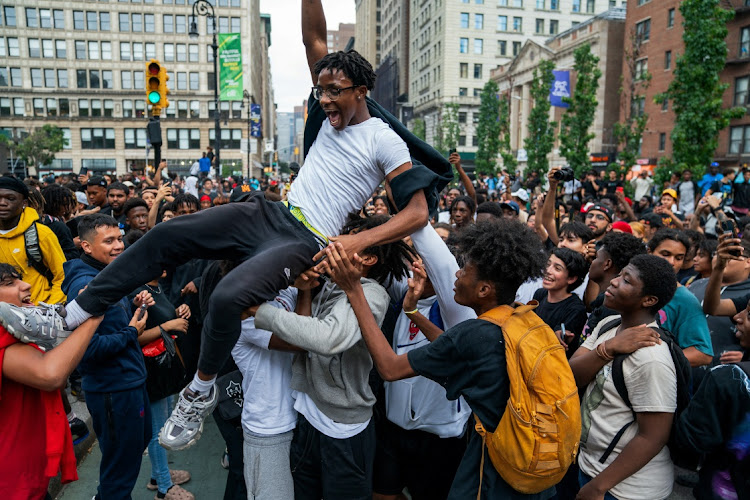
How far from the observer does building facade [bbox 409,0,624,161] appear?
207 ft

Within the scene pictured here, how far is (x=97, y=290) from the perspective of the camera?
248cm

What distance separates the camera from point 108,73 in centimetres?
6050

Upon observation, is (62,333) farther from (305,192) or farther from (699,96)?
(699,96)

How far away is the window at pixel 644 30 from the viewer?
3712 centimetres

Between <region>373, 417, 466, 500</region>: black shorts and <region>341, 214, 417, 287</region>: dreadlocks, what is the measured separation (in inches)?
38.9

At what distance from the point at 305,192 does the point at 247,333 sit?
854mm

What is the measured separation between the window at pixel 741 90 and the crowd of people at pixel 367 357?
3561 centimetres

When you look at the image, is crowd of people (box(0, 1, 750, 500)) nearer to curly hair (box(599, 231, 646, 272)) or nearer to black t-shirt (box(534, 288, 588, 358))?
black t-shirt (box(534, 288, 588, 358))

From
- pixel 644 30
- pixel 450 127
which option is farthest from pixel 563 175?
pixel 450 127

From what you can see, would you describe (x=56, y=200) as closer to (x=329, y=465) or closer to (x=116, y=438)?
(x=116, y=438)

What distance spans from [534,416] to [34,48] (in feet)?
242

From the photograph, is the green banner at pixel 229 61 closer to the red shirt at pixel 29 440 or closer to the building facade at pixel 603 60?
the red shirt at pixel 29 440

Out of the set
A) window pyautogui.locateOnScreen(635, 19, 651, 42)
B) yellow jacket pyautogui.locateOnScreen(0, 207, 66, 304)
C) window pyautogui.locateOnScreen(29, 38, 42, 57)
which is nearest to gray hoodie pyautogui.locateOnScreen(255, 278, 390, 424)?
yellow jacket pyautogui.locateOnScreen(0, 207, 66, 304)

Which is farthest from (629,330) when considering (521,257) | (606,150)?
(606,150)
